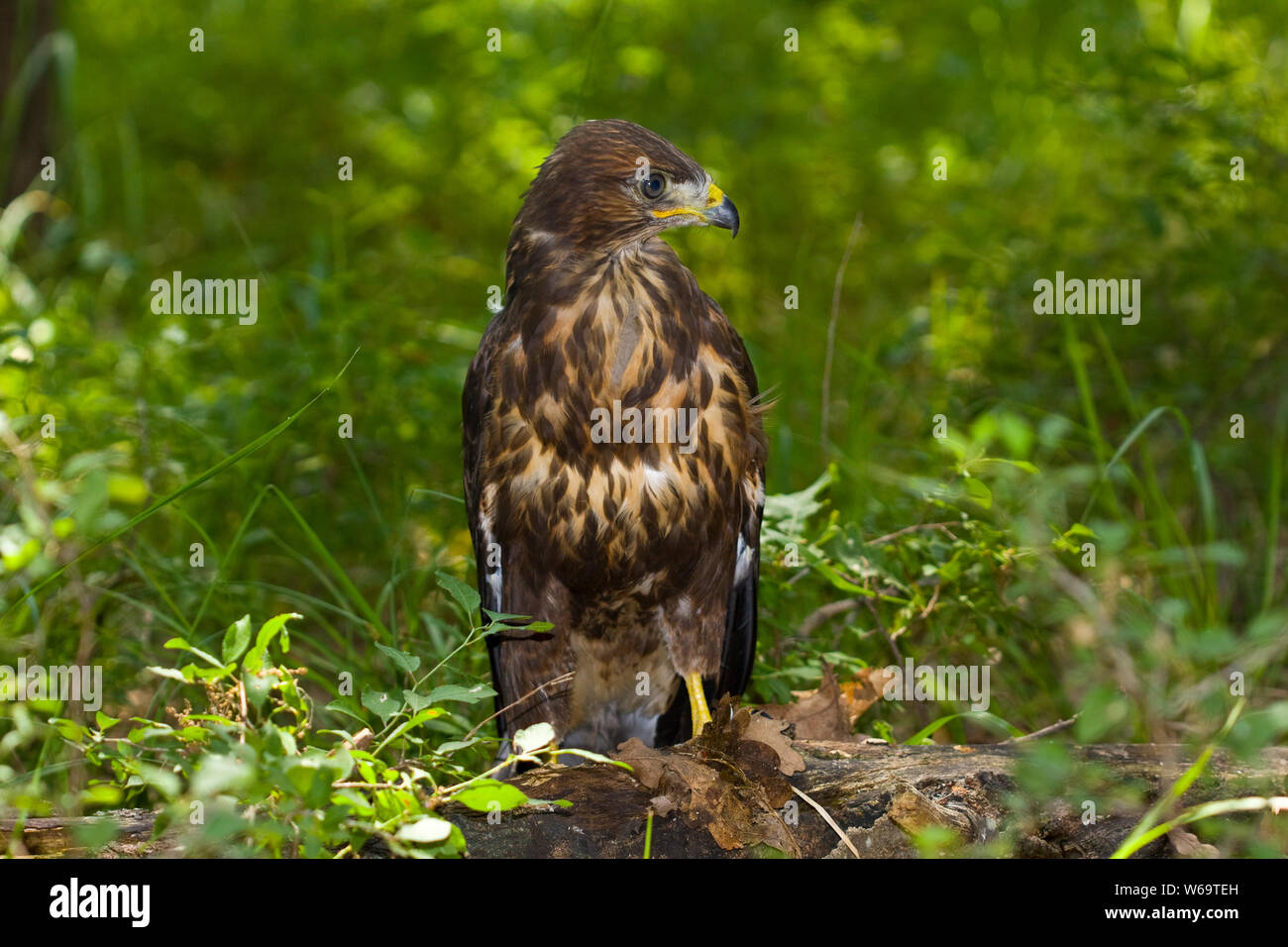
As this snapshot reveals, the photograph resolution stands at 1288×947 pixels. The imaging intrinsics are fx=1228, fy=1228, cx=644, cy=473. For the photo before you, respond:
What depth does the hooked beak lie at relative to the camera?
11.5 ft

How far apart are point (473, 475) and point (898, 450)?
284cm

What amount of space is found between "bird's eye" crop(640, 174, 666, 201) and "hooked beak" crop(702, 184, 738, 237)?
0.45 feet

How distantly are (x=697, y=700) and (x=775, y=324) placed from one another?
3.70 meters

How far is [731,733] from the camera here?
10.1 feet

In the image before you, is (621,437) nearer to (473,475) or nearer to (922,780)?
(473,475)

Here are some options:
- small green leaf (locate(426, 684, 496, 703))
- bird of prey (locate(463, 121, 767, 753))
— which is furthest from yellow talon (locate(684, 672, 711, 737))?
small green leaf (locate(426, 684, 496, 703))

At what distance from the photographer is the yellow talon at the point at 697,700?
3.73 metres

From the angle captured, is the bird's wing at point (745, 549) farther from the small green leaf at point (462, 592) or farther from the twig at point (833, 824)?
the small green leaf at point (462, 592)

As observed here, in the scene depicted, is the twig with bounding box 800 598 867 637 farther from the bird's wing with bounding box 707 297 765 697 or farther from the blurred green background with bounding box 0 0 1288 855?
the bird's wing with bounding box 707 297 765 697

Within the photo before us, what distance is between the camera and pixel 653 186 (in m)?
3.48

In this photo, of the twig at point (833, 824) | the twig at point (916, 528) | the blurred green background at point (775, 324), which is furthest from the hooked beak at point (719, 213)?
the twig at point (833, 824)

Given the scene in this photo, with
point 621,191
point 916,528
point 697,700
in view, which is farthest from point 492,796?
point 916,528
